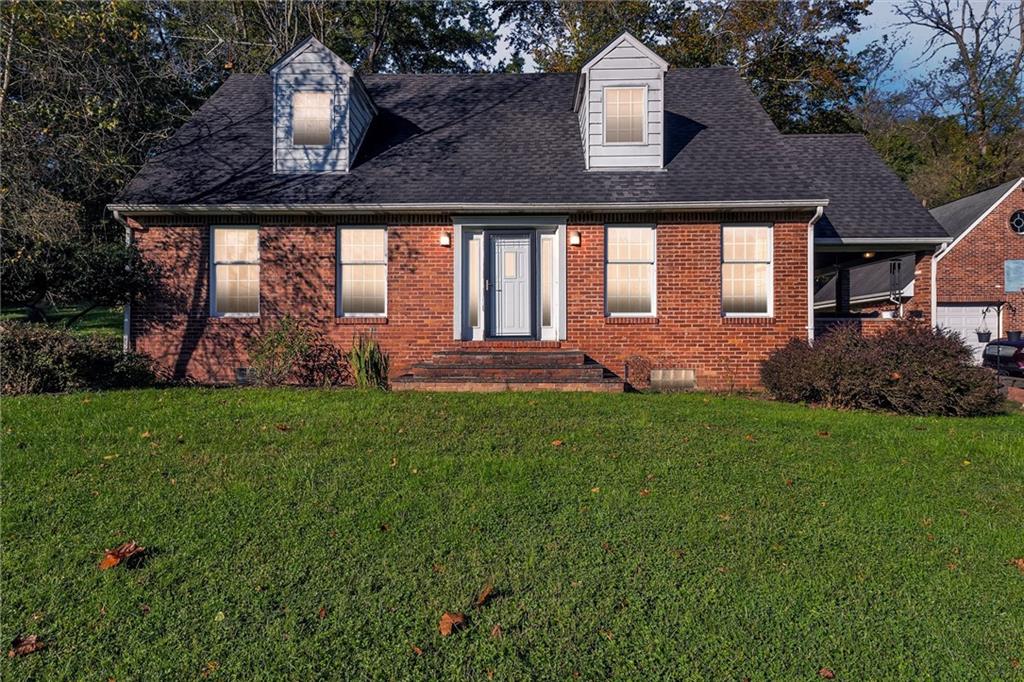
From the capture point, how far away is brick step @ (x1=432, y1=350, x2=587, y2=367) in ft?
34.2

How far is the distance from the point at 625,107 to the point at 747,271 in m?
4.04

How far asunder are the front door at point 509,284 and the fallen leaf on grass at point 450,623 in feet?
27.3

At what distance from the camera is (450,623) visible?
132 inches

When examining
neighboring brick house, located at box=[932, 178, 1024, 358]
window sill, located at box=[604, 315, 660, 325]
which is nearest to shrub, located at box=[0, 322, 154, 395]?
window sill, located at box=[604, 315, 660, 325]

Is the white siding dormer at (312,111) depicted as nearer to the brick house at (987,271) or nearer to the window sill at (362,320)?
the window sill at (362,320)

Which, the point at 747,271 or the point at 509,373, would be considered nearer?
the point at 509,373

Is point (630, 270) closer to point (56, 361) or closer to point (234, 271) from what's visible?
point (234, 271)

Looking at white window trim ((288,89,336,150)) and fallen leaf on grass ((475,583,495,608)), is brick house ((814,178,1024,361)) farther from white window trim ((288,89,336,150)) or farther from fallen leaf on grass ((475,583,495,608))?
fallen leaf on grass ((475,583,495,608))

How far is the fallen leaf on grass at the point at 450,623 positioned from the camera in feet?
10.9

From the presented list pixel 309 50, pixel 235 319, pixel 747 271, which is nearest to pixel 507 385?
pixel 747 271

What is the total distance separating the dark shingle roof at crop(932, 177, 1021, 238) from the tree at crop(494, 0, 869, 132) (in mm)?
7127

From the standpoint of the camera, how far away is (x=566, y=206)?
10906 mm

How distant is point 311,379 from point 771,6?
20.1 metres

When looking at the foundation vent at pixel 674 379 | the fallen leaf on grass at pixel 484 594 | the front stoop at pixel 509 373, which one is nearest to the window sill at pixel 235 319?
the front stoop at pixel 509 373
